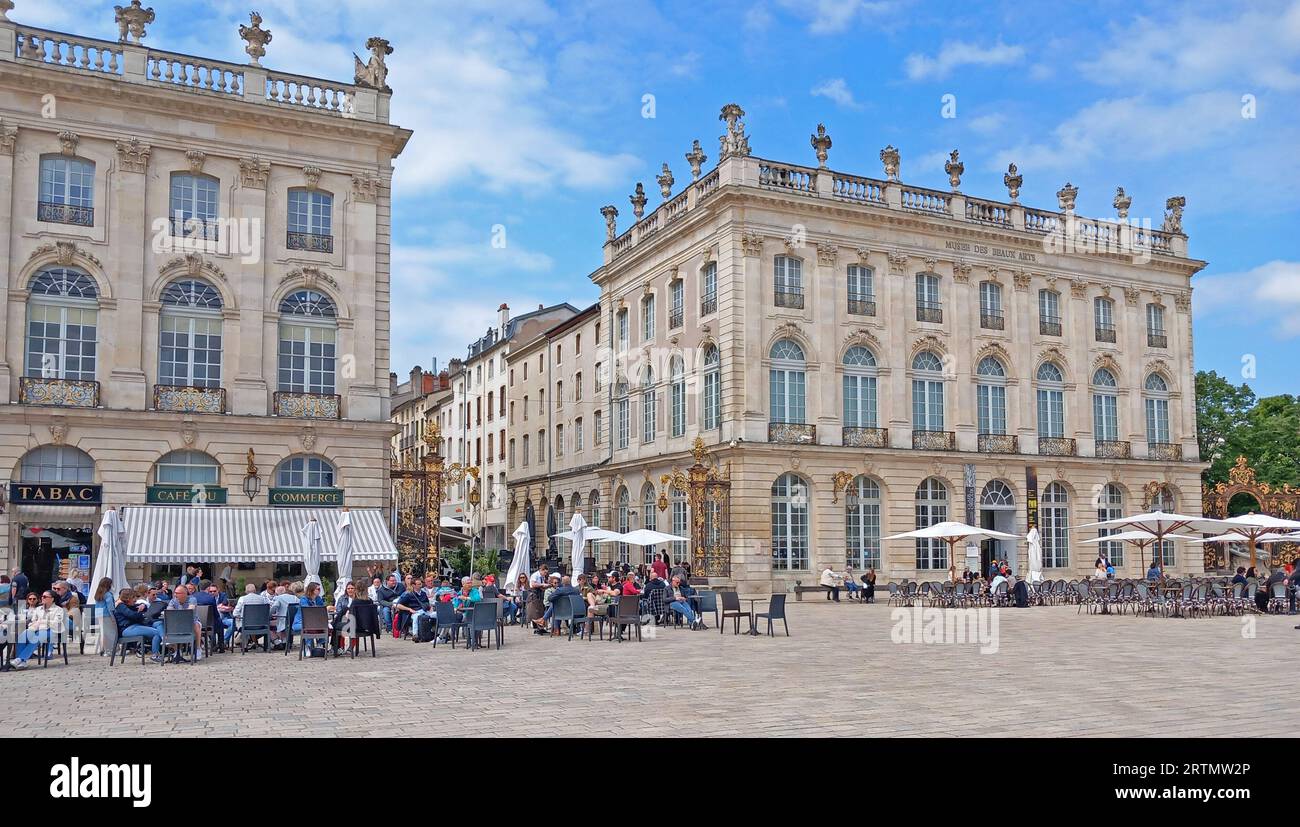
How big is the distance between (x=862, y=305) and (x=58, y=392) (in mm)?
24009

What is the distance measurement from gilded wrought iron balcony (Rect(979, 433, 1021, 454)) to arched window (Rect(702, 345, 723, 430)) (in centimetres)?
963

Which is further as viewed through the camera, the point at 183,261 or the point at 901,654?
the point at 183,261

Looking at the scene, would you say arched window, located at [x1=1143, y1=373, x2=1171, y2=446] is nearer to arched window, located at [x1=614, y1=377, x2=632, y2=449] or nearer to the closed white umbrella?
arched window, located at [x1=614, y1=377, x2=632, y2=449]

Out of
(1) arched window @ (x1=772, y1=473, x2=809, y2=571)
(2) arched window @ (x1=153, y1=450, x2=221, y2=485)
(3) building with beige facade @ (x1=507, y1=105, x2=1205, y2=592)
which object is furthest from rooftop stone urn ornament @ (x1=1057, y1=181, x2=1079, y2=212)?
(2) arched window @ (x1=153, y1=450, x2=221, y2=485)

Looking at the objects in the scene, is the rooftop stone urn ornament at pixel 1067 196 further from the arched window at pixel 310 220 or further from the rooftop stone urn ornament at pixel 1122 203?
the arched window at pixel 310 220

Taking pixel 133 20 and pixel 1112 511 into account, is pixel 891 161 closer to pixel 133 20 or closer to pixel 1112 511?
pixel 1112 511

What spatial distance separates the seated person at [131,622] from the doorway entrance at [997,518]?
29.7 m

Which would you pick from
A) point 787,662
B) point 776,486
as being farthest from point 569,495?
point 787,662

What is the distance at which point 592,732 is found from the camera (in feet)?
31.9

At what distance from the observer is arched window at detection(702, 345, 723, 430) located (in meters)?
37.2

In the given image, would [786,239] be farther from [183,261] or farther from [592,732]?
[592,732]

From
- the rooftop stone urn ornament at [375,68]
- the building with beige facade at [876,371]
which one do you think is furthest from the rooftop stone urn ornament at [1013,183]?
the rooftop stone urn ornament at [375,68]

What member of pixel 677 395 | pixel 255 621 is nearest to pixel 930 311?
pixel 677 395
